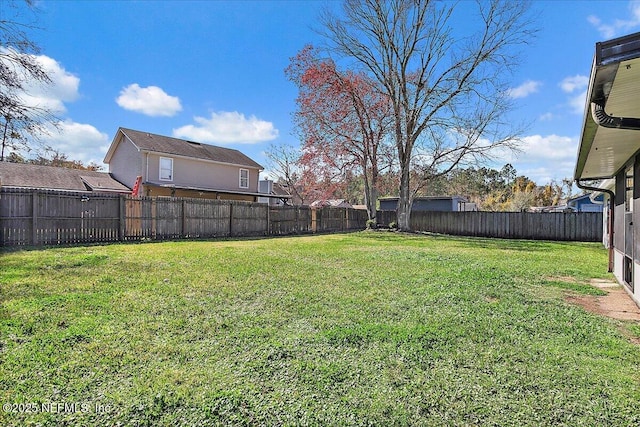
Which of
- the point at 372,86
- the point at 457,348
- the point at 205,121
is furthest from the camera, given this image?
the point at 205,121

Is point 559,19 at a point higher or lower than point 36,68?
higher

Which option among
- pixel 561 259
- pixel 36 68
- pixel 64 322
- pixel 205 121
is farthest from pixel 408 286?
pixel 205 121

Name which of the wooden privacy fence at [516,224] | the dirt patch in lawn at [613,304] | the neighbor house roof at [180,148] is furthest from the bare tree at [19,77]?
the wooden privacy fence at [516,224]

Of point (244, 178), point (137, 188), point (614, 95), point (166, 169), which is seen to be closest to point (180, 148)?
point (166, 169)

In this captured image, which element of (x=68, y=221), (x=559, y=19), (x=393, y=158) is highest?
(x=559, y=19)

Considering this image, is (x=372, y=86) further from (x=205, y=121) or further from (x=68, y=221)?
(x=68, y=221)

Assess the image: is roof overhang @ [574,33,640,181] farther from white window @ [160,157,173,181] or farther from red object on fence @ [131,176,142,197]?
white window @ [160,157,173,181]

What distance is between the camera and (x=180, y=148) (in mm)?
21266

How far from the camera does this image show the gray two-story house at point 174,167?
1941 cm

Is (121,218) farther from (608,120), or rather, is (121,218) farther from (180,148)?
(608,120)

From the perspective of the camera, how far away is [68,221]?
34.6ft

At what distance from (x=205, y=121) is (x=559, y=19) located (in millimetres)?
22574

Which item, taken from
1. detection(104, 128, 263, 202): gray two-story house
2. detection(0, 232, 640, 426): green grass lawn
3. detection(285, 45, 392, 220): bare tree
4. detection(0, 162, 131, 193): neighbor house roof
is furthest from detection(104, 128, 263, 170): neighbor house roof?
detection(0, 232, 640, 426): green grass lawn

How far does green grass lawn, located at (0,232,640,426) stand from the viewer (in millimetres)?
2096
